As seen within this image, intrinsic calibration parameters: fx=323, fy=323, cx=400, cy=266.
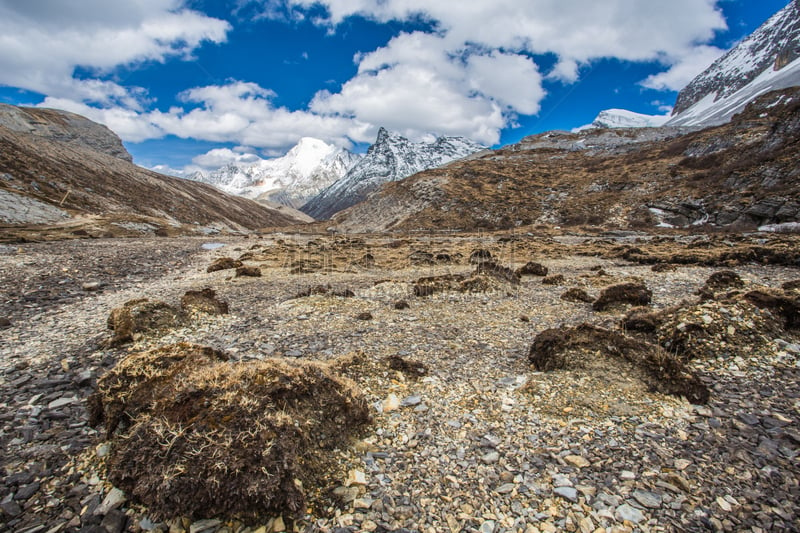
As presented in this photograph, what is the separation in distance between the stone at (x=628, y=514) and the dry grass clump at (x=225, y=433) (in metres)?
3.96

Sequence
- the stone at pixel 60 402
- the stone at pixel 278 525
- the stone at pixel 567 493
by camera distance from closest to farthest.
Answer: the stone at pixel 278 525 < the stone at pixel 567 493 < the stone at pixel 60 402

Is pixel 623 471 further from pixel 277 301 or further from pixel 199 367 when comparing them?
pixel 277 301

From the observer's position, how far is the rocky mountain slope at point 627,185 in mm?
57938

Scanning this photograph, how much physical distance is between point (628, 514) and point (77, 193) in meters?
111

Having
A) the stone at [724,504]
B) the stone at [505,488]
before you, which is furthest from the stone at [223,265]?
the stone at [724,504]

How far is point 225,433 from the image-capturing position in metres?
4.33

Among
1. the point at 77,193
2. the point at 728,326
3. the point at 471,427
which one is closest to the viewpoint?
the point at 471,427

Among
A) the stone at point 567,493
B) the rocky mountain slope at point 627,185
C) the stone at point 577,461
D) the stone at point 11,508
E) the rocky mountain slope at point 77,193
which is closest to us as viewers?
the stone at point 11,508

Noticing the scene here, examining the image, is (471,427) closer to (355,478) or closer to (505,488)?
(505,488)

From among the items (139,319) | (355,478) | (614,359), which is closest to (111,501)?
(355,478)

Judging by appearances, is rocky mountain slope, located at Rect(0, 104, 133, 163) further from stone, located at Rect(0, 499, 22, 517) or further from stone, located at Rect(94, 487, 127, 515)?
stone, located at Rect(94, 487, 127, 515)

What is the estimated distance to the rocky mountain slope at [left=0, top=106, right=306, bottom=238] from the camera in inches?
2064

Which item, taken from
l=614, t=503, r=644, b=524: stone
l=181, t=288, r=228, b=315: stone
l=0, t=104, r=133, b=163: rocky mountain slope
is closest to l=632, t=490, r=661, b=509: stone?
l=614, t=503, r=644, b=524: stone

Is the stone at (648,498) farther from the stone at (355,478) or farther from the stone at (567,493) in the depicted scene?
the stone at (355,478)
